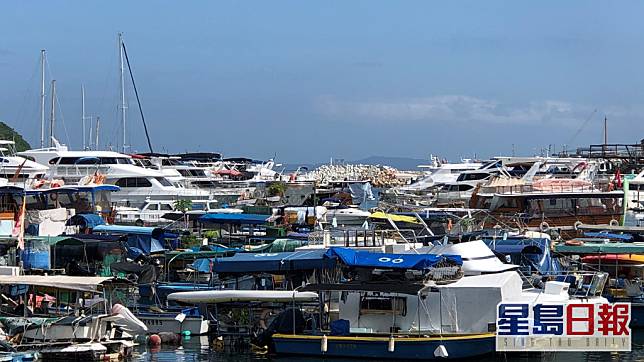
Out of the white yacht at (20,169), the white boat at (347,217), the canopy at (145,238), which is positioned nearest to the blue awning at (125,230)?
the canopy at (145,238)

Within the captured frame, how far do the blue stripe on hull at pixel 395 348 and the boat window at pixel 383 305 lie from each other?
3.03ft

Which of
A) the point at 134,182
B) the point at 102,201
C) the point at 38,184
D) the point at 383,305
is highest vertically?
the point at 134,182

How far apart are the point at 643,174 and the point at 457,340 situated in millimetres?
29695

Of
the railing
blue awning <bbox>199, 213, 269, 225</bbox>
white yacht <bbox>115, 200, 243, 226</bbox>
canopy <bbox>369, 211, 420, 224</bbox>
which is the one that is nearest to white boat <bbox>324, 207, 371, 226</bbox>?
canopy <bbox>369, 211, 420, 224</bbox>

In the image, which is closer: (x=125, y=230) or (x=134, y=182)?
(x=125, y=230)

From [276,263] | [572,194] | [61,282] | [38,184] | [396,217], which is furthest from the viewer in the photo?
[38,184]

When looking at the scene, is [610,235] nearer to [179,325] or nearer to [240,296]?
[240,296]

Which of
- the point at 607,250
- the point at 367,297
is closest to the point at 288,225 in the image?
the point at 607,250

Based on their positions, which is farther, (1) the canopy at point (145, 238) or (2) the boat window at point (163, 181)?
(2) the boat window at point (163, 181)

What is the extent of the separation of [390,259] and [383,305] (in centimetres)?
114

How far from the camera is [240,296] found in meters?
27.0

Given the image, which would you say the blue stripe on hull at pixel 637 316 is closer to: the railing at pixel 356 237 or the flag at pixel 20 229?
the railing at pixel 356 237

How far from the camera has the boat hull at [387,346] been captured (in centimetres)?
2384

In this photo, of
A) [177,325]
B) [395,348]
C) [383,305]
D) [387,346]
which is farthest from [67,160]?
[395,348]
